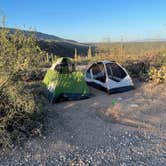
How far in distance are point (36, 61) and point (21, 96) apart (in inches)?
42.0

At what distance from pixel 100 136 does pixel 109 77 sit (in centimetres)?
476

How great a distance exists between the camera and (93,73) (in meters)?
12.1

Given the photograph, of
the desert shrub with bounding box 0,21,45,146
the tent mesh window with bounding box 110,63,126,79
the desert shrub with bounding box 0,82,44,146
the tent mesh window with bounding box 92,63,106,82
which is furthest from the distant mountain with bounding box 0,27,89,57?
the tent mesh window with bounding box 110,63,126,79

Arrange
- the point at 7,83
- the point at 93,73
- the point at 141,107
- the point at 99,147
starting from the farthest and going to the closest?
1. the point at 93,73
2. the point at 141,107
3. the point at 7,83
4. the point at 99,147

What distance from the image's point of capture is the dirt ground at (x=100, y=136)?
555 centimetres

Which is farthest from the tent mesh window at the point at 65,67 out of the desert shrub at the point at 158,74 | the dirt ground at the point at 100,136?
the desert shrub at the point at 158,74

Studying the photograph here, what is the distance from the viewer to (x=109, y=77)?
11.1m

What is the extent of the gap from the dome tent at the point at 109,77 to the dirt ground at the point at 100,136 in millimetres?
1419

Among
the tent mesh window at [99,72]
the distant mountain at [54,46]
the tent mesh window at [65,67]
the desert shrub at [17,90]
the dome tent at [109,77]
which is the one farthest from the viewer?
the tent mesh window at [99,72]

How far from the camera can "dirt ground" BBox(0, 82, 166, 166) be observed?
5.55 metres

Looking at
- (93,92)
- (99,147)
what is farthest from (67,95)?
(99,147)

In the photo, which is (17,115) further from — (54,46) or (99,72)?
(54,46)

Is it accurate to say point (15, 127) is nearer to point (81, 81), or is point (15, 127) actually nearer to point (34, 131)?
point (34, 131)

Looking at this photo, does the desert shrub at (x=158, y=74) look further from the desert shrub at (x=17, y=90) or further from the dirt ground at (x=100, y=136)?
the desert shrub at (x=17, y=90)
